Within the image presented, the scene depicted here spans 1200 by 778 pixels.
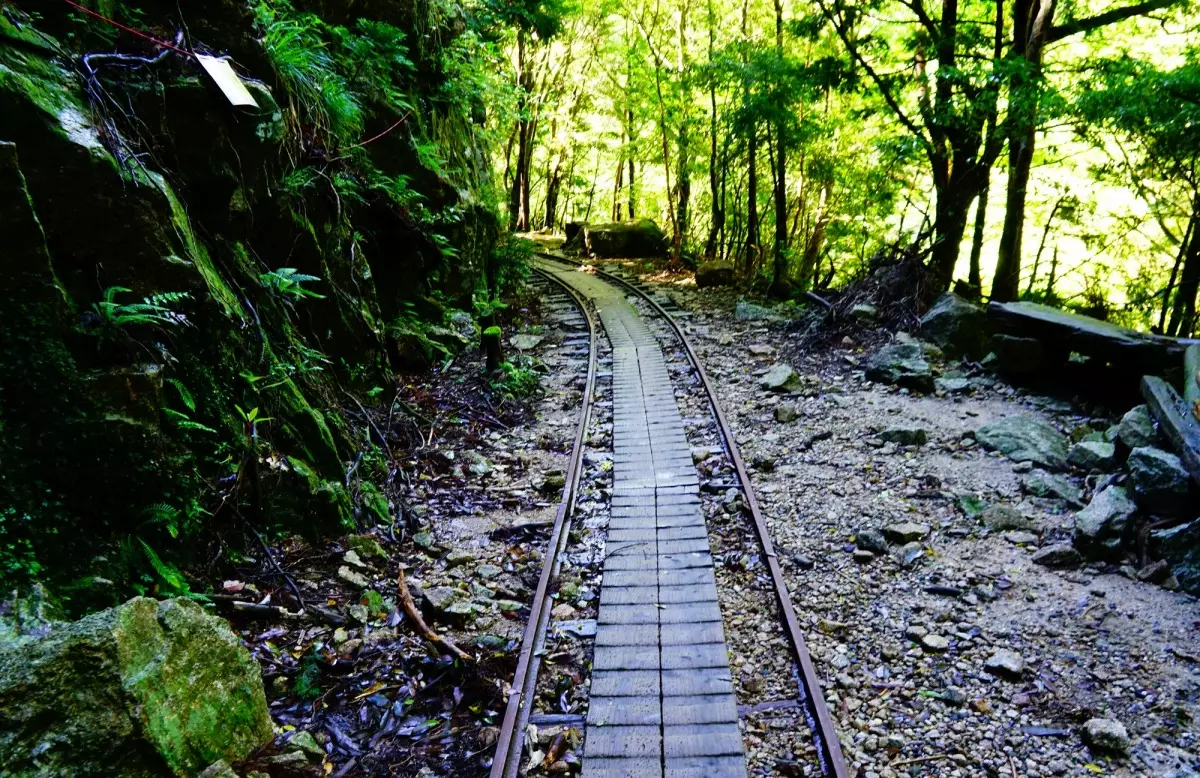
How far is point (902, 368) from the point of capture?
9.63m

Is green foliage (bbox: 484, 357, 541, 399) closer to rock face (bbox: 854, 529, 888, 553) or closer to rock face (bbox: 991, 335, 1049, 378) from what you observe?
rock face (bbox: 854, 529, 888, 553)

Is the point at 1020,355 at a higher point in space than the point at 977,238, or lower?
lower

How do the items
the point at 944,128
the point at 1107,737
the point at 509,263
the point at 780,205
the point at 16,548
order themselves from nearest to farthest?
the point at 16,548, the point at 1107,737, the point at 944,128, the point at 780,205, the point at 509,263

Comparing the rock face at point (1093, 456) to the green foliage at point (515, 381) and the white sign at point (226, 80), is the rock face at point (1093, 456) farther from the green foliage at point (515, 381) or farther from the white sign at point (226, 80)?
the white sign at point (226, 80)

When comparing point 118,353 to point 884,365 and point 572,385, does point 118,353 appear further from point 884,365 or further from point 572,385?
point 884,365

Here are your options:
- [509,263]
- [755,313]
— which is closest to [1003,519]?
[755,313]

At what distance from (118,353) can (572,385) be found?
6.94 meters

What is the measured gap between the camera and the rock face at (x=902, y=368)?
9.29 m

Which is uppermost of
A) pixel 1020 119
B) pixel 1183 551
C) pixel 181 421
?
pixel 1020 119

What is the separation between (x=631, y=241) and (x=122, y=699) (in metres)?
23.1

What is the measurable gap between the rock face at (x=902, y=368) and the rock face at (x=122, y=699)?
29.7 ft

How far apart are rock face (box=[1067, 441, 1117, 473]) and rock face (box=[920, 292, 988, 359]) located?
3.72 metres

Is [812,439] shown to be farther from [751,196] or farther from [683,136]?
[683,136]

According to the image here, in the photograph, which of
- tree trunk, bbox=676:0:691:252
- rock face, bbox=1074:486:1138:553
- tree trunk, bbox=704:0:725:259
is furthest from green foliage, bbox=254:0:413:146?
tree trunk, bbox=676:0:691:252
